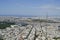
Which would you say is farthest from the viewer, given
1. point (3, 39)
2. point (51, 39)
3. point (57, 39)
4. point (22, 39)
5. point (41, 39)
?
point (3, 39)

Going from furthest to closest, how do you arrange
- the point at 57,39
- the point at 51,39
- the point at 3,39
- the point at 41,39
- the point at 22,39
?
the point at 3,39, the point at 57,39, the point at 51,39, the point at 41,39, the point at 22,39

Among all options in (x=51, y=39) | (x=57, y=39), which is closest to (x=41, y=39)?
(x=51, y=39)

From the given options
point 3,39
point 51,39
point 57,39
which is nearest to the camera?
point 51,39

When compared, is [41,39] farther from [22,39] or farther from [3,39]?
[3,39]

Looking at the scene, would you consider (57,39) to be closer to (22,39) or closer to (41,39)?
(41,39)

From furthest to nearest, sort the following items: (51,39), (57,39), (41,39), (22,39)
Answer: (57,39) → (51,39) → (41,39) → (22,39)

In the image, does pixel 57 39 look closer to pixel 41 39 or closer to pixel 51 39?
pixel 51 39

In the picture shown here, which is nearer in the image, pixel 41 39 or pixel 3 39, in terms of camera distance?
pixel 41 39

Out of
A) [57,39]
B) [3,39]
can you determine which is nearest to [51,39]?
[57,39]

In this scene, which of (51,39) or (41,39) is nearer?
(41,39)
